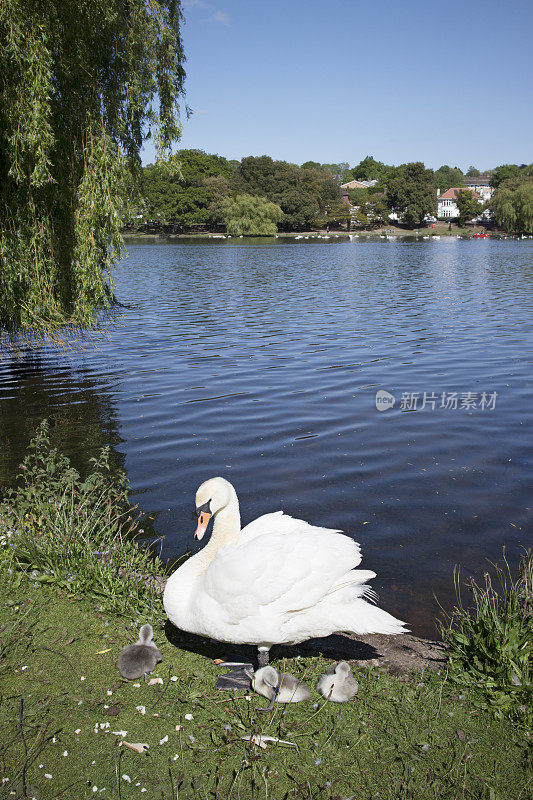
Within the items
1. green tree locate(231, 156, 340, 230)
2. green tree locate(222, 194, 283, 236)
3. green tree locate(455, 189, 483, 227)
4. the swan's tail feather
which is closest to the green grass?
the swan's tail feather

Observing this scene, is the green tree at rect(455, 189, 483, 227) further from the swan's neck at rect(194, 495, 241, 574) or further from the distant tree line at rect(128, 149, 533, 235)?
the swan's neck at rect(194, 495, 241, 574)

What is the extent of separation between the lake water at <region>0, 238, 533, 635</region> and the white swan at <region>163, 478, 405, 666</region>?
1.68 m

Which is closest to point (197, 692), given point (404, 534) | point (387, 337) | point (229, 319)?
point (404, 534)

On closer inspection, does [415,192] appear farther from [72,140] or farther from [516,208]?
[72,140]

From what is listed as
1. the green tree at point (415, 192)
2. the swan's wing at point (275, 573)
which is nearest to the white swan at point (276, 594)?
the swan's wing at point (275, 573)

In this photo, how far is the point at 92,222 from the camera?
43.3ft

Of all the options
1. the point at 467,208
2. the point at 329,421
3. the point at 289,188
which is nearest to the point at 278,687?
the point at 329,421

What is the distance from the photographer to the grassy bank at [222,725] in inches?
146

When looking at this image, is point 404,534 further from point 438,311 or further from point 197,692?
point 438,311

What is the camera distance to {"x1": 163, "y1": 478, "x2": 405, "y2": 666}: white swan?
15.0 feet

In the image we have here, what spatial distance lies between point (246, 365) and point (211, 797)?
15.3m

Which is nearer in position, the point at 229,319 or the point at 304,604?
the point at 304,604

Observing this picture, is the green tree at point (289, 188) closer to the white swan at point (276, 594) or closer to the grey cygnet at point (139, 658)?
the white swan at point (276, 594)

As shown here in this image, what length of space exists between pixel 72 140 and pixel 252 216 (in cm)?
11529
